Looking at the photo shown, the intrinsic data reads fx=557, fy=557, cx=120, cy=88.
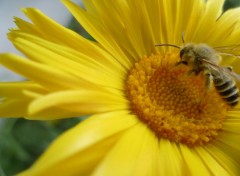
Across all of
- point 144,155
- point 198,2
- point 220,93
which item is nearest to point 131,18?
point 198,2

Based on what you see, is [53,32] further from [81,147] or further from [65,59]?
[81,147]

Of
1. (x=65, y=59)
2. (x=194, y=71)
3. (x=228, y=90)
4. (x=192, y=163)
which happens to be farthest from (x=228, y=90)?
(x=65, y=59)

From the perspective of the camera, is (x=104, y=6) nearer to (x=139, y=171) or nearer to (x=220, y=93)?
(x=220, y=93)

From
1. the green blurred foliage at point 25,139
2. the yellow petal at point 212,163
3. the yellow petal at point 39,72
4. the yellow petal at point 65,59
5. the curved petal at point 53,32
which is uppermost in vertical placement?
the curved petal at point 53,32

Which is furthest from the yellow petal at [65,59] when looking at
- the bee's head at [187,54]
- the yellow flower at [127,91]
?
the bee's head at [187,54]

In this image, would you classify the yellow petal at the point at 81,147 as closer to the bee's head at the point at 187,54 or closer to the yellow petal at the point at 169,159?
the yellow petal at the point at 169,159

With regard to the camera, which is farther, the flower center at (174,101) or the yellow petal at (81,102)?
the flower center at (174,101)

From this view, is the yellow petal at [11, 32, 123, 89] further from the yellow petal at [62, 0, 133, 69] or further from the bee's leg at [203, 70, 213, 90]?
the bee's leg at [203, 70, 213, 90]

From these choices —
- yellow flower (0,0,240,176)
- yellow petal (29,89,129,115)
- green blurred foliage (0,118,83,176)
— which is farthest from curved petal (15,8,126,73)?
green blurred foliage (0,118,83,176)
